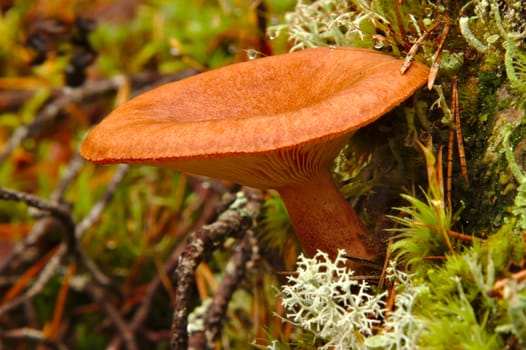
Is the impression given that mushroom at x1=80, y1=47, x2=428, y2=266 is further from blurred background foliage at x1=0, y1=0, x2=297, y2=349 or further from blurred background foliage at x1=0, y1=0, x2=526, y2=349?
blurred background foliage at x1=0, y1=0, x2=297, y2=349

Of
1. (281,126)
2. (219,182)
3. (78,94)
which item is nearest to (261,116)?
(281,126)

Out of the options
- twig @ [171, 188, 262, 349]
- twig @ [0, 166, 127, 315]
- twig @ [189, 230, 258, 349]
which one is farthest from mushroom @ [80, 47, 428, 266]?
twig @ [0, 166, 127, 315]

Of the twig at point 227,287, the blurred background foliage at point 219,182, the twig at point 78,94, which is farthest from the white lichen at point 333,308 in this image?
the twig at point 78,94

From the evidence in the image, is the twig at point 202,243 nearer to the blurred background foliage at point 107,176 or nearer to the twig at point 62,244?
the blurred background foliage at point 107,176

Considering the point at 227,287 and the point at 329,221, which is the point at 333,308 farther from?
the point at 227,287

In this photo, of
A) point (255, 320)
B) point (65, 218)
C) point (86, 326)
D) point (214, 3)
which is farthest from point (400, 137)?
point (214, 3)

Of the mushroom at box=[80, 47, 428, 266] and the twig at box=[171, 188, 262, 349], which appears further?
the twig at box=[171, 188, 262, 349]
